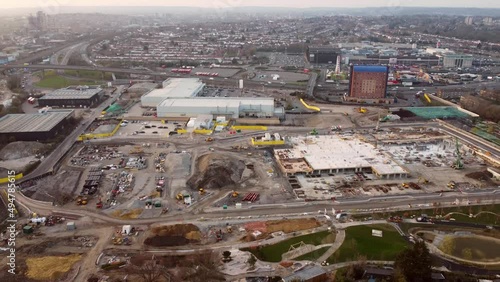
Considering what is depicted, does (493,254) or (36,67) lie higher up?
(36,67)

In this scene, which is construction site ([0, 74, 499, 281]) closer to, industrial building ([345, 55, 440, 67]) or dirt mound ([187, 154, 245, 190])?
dirt mound ([187, 154, 245, 190])

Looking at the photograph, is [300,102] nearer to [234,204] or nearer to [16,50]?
[234,204]

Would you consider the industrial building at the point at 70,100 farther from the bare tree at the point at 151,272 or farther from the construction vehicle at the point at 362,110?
the bare tree at the point at 151,272

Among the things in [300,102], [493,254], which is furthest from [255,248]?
[300,102]

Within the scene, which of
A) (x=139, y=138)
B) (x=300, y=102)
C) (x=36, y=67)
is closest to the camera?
(x=139, y=138)

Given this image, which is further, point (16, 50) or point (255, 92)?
point (16, 50)

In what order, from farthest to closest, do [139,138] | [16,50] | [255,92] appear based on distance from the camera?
[16,50]
[255,92]
[139,138]
